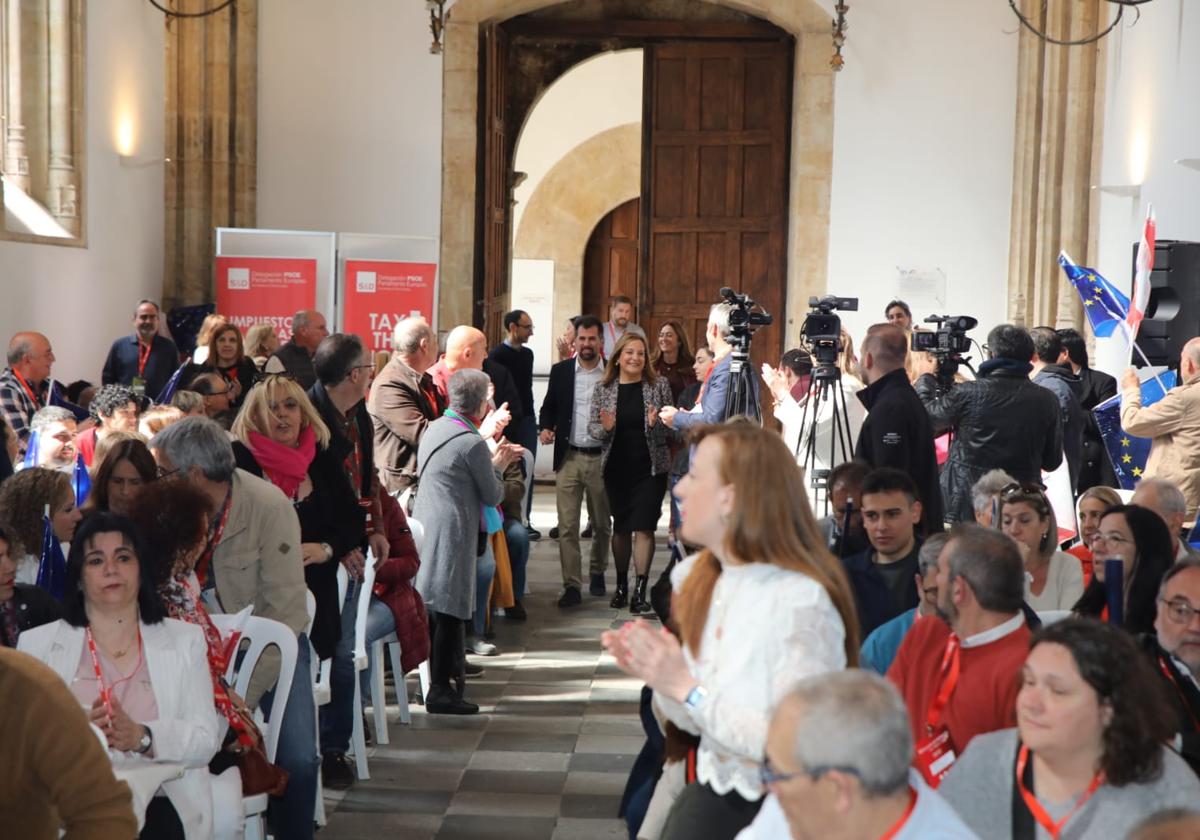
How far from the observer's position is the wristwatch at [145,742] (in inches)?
129

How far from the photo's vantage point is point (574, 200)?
19969 millimetres

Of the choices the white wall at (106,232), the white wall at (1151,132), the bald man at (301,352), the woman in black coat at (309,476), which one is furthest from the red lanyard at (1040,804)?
the white wall at (106,232)

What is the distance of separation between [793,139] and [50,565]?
937cm

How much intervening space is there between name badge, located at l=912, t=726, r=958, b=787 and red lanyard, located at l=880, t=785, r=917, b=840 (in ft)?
3.38

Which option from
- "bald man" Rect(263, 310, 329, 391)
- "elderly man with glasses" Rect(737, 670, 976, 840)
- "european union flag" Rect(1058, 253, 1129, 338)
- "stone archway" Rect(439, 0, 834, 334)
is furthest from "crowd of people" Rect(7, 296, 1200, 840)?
"stone archway" Rect(439, 0, 834, 334)

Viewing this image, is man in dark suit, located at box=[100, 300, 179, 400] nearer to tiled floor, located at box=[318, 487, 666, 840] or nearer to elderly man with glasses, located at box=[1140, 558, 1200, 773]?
tiled floor, located at box=[318, 487, 666, 840]

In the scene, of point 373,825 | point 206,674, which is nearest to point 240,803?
point 206,674

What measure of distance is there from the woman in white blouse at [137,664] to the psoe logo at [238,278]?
807cm

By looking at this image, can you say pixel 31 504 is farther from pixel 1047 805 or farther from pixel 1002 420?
pixel 1002 420

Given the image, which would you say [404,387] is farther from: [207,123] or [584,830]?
[207,123]

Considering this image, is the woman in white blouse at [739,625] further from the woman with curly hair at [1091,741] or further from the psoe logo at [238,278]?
the psoe logo at [238,278]

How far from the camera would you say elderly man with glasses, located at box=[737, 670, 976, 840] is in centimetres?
199

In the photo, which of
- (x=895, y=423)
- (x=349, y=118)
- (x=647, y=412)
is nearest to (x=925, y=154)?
(x=349, y=118)

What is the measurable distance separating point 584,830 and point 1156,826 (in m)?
3.00
